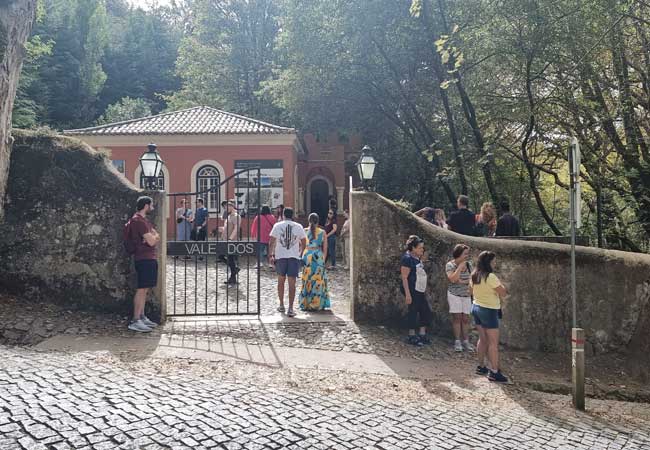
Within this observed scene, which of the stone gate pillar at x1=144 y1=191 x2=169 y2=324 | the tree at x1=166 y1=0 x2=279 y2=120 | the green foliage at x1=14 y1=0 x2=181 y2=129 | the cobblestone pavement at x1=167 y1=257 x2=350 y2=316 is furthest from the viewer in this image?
the tree at x1=166 y1=0 x2=279 y2=120

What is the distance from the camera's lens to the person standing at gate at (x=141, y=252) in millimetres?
7551

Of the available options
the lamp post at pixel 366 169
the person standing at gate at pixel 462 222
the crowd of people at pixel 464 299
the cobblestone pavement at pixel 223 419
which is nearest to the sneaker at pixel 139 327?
the cobblestone pavement at pixel 223 419

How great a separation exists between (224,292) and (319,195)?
728 inches

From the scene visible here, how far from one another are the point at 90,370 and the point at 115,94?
4021 centimetres

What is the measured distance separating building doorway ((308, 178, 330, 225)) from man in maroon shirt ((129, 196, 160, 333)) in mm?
20997

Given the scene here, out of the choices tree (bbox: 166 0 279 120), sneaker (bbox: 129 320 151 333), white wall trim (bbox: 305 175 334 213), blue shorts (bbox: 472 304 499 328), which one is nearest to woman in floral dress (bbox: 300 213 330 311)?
sneaker (bbox: 129 320 151 333)

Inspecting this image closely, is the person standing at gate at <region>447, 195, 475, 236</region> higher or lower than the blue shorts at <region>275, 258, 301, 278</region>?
higher

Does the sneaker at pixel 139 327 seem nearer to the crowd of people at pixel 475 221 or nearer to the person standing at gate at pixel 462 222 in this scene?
the crowd of people at pixel 475 221

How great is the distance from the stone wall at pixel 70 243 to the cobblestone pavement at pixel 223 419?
7.21 feet

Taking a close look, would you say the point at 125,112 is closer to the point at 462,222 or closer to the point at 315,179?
the point at 315,179

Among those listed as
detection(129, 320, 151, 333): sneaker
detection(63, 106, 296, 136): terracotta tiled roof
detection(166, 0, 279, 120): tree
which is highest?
detection(166, 0, 279, 120): tree

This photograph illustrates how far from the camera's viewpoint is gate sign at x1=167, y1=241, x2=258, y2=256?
8.30m

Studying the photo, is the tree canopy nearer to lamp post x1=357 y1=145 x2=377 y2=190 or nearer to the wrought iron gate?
lamp post x1=357 y1=145 x2=377 y2=190

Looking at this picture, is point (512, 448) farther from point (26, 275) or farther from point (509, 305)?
point (26, 275)
